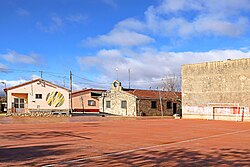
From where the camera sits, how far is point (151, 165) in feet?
29.4

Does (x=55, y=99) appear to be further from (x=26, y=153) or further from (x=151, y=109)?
→ (x=26, y=153)

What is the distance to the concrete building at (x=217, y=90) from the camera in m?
35.6

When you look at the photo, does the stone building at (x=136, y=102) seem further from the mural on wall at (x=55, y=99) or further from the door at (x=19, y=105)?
the door at (x=19, y=105)

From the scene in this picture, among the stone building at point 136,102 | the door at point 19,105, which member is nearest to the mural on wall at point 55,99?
the door at point 19,105

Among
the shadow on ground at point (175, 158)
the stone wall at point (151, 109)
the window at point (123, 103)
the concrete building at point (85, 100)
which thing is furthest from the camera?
the concrete building at point (85, 100)

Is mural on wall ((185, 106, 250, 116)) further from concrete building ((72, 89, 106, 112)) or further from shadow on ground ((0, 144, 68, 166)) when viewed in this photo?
shadow on ground ((0, 144, 68, 166))

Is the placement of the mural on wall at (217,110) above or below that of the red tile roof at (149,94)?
below

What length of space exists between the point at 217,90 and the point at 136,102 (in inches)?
531

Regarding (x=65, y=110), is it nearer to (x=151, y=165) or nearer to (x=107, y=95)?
(x=107, y=95)

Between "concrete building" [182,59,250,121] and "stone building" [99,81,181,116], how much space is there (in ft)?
28.0

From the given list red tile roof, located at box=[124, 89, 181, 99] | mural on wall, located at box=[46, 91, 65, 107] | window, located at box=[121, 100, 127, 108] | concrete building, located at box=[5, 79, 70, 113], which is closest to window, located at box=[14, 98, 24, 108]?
concrete building, located at box=[5, 79, 70, 113]

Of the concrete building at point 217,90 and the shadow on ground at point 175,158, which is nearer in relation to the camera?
the shadow on ground at point 175,158

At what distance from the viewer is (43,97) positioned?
4784 centimetres

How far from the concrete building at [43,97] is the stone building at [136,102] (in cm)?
756
